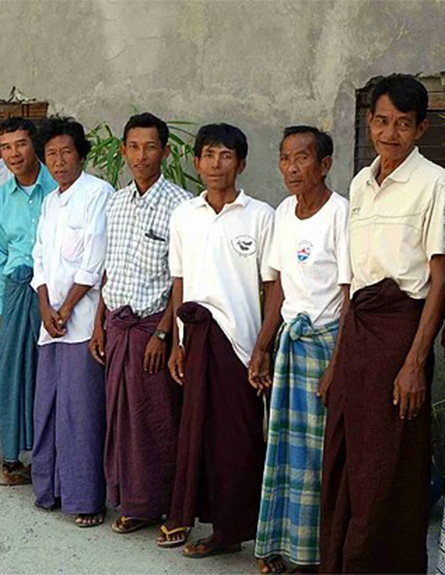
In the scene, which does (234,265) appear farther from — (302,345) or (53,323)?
(53,323)

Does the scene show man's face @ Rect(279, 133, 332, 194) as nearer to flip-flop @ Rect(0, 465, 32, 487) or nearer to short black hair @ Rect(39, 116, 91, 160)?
short black hair @ Rect(39, 116, 91, 160)

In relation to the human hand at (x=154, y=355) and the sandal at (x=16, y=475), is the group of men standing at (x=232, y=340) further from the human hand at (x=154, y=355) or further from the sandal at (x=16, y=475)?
the sandal at (x=16, y=475)

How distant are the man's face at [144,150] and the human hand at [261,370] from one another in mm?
918

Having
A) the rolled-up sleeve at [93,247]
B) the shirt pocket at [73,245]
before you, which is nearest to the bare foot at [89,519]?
the rolled-up sleeve at [93,247]

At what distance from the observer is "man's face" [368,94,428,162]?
346 centimetres

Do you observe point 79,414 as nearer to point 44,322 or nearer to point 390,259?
point 44,322

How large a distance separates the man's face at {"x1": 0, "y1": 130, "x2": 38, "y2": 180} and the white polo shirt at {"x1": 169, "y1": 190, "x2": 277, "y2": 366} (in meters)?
1.26

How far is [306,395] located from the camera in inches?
151

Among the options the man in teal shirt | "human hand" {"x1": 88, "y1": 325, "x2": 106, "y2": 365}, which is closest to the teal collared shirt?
the man in teal shirt

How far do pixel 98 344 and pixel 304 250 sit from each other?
3.88 feet

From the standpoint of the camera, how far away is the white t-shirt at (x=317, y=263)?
376 cm

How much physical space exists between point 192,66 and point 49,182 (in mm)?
1327

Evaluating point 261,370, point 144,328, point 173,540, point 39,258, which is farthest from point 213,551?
point 39,258

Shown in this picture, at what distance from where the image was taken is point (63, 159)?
15.3ft
